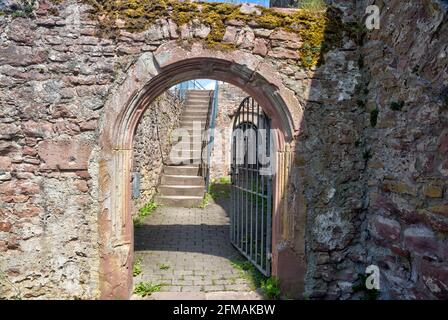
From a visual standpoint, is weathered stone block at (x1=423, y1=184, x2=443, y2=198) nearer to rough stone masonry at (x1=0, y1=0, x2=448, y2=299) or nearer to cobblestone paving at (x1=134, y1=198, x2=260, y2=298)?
rough stone masonry at (x1=0, y1=0, x2=448, y2=299)

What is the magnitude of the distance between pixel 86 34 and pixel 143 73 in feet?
2.14

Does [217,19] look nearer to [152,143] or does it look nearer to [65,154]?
[65,154]

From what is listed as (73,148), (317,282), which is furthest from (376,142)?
(73,148)

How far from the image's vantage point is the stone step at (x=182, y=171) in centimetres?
844

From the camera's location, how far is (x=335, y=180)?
3.15 meters

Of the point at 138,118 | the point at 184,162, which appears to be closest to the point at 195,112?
the point at 184,162

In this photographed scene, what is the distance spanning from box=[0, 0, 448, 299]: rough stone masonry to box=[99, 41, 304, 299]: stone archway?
0.09 feet

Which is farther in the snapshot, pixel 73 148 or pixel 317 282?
pixel 317 282

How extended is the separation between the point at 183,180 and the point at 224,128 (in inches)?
151

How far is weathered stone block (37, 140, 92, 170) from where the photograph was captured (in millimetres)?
2930

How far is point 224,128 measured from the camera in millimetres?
11344

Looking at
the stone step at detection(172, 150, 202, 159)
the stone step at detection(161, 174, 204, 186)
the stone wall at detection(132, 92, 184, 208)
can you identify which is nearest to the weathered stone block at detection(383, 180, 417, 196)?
the stone wall at detection(132, 92, 184, 208)
